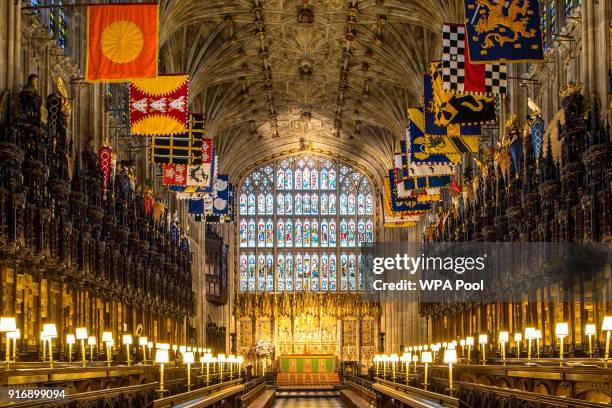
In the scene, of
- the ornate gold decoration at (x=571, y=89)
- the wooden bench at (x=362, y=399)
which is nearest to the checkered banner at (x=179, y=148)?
the wooden bench at (x=362, y=399)

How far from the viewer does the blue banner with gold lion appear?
79.0 ft

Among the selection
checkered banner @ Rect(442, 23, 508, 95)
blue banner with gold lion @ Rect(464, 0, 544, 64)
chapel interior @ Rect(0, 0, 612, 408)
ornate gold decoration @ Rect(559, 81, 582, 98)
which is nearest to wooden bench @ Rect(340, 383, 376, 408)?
chapel interior @ Rect(0, 0, 612, 408)

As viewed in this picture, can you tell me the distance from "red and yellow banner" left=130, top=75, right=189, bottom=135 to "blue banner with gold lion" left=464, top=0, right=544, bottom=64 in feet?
33.2

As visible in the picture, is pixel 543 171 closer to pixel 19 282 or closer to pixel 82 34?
pixel 19 282

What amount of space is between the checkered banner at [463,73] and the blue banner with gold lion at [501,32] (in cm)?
393

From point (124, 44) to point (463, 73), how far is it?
988cm

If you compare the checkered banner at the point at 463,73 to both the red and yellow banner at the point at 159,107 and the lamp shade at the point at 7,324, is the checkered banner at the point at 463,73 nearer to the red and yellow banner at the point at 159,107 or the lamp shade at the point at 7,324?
the red and yellow banner at the point at 159,107

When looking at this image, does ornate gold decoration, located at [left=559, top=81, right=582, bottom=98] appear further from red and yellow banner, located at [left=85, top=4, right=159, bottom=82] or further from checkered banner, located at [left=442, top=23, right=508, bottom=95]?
red and yellow banner, located at [left=85, top=4, right=159, bottom=82]

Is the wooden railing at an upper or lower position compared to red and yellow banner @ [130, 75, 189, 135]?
lower

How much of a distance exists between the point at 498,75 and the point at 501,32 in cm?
496

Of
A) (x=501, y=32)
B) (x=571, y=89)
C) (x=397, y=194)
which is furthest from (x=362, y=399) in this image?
(x=397, y=194)

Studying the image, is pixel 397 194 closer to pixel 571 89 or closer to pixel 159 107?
pixel 159 107

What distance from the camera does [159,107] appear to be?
102 feet

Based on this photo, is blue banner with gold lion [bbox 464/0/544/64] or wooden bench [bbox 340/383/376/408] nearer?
blue banner with gold lion [bbox 464/0/544/64]
